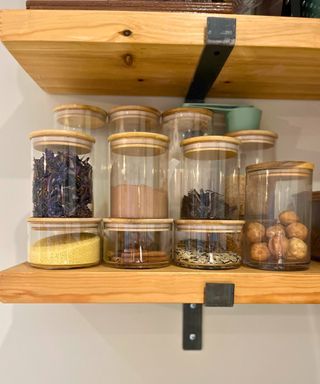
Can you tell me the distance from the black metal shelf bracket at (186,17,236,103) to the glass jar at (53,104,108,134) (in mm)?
202

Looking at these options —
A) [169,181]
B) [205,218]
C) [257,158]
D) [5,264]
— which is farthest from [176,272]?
[5,264]

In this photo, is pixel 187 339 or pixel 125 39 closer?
pixel 125 39

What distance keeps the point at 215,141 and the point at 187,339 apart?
0.44 m

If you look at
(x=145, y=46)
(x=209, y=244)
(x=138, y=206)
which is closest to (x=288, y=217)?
(x=209, y=244)

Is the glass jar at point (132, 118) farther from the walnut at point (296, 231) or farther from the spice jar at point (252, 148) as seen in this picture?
the walnut at point (296, 231)

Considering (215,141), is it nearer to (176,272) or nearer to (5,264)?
(176,272)

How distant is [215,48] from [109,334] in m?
0.61

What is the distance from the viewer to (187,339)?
763 millimetres

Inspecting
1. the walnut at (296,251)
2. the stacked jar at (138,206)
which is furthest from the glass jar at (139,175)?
the walnut at (296,251)

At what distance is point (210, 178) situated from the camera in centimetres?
66

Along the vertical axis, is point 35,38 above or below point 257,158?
above

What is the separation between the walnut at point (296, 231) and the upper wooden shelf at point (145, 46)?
0.28 metres

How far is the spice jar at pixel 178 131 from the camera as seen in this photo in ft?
2.27

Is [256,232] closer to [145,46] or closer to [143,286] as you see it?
[143,286]
